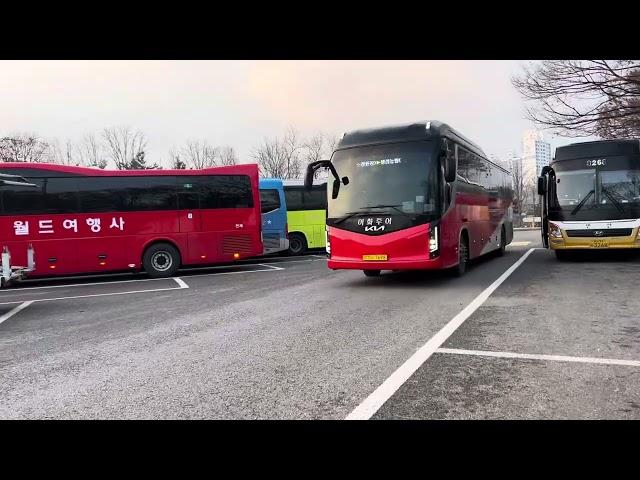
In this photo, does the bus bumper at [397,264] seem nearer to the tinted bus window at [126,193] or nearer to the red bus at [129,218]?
the red bus at [129,218]

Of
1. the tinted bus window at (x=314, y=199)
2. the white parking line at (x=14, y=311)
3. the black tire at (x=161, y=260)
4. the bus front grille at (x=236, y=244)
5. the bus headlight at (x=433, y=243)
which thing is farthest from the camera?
the tinted bus window at (x=314, y=199)

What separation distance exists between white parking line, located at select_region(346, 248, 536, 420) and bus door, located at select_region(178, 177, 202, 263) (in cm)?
959

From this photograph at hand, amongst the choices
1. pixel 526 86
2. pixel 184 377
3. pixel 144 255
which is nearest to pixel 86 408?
→ pixel 184 377

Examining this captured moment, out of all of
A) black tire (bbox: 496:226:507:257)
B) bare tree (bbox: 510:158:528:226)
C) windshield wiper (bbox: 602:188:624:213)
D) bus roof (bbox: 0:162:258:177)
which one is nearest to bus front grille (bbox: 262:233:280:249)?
bus roof (bbox: 0:162:258:177)

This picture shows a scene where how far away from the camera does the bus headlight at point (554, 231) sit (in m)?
13.5

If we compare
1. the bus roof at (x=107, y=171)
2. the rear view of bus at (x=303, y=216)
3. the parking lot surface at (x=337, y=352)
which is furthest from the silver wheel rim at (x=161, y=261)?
the rear view of bus at (x=303, y=216)

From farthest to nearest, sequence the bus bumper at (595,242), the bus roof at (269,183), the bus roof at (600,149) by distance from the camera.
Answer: the bus roof at (269,183)
the bus roof at (600,149)
the bus bumper at (595,242)

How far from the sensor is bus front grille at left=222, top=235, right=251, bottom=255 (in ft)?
50.5

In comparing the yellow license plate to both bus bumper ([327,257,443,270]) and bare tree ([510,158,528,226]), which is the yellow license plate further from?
bare tree ([510,158,528,226])

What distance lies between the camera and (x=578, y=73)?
1708 cm

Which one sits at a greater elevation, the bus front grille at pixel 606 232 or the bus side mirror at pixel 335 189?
the bus side mirror at pixel 335 189
